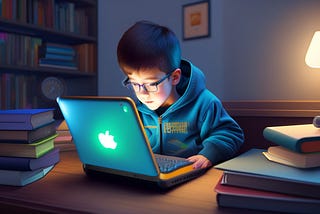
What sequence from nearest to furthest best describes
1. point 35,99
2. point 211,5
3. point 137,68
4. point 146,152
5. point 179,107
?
point 146,152, point 137,68, point 179,107, point 211,5, point 35,99

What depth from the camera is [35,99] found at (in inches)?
103

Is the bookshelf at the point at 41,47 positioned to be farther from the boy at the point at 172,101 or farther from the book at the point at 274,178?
the book at the point at 274,178

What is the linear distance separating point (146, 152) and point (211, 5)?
1841 mm

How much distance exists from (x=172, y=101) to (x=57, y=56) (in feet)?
5.83

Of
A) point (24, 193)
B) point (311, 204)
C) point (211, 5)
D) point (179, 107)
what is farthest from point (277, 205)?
point (211, 5)

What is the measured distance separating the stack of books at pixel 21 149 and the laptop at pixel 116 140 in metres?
0.09

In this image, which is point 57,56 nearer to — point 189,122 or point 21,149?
point 189,122

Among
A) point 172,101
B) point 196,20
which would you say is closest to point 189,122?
point 172,101

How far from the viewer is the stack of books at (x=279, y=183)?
53 centimetres

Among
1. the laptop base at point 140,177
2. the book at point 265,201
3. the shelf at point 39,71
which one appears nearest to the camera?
the book at point 265,201

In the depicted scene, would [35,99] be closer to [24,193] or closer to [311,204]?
[24,193]

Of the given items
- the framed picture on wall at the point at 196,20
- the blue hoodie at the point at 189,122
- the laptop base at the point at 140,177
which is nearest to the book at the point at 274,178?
the laptop base at the point at 140,177

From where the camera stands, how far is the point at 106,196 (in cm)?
63

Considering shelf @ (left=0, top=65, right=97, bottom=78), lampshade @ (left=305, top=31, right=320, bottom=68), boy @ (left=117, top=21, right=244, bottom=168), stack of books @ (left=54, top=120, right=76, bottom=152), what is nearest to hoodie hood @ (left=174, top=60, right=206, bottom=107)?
boy @ (left=117, top=21, right=244, bottom=168)
